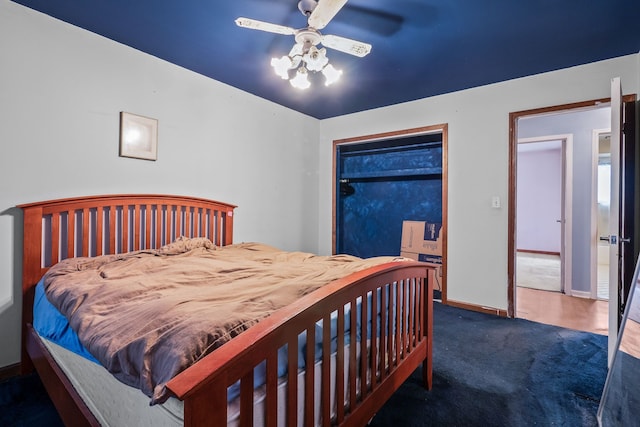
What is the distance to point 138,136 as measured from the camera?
246 centimetres

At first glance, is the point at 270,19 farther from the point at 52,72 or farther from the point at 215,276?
the point at 215,276

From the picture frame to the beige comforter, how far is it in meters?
0.83

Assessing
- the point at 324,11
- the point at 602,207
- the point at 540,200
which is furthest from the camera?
the point at 540,200

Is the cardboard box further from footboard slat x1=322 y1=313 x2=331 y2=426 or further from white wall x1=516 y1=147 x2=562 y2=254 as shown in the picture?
white wall x1=516 y1=147 x2=562 y2=254

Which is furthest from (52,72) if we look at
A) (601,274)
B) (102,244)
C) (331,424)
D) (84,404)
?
(601,274)

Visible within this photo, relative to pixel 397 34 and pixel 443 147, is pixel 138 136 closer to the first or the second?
pixel 397 34

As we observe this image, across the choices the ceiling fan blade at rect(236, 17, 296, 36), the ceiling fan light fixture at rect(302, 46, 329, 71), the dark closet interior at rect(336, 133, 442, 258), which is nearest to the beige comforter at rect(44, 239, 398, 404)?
the ceiling fan light fixture at rect(302, 46, 329, 71)

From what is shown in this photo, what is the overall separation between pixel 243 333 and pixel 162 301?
0.45 m

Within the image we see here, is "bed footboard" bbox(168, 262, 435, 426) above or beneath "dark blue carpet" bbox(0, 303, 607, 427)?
above

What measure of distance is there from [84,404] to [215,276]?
2.31 feet

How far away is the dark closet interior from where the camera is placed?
3.89 m

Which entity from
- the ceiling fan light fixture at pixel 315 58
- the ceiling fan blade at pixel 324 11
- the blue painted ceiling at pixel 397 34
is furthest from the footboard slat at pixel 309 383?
the blue painted ceiling at pixel 397 34

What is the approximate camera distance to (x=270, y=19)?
202 cm

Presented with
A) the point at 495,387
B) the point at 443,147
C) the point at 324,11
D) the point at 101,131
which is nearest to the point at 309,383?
the point at 495,387
